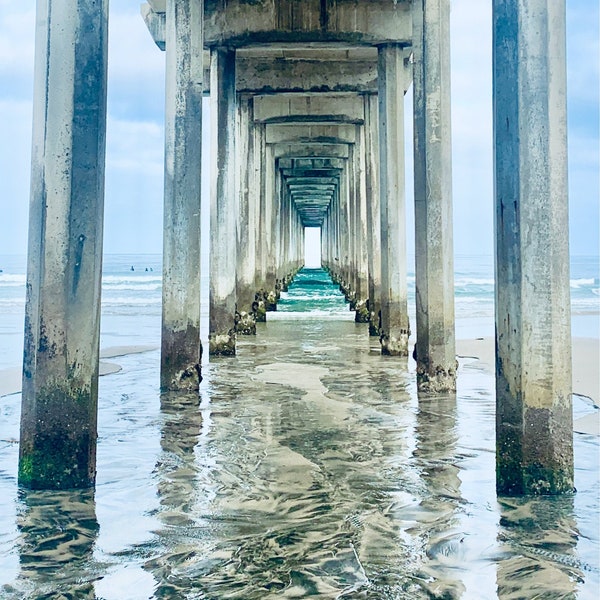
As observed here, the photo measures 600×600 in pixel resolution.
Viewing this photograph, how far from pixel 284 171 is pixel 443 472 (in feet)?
78.6

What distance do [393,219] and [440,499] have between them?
6374 millimetres

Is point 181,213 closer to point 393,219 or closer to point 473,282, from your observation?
point 393,219

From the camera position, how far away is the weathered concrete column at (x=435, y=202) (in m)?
6.82

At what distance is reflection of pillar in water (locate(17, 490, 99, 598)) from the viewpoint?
257 centimetres

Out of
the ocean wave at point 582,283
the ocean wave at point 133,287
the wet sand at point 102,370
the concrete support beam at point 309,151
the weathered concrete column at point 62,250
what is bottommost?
the wet sand at point 102,370

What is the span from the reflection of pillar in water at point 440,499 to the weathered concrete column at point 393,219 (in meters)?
3.88

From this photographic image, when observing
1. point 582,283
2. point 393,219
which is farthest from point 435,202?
point 582,283

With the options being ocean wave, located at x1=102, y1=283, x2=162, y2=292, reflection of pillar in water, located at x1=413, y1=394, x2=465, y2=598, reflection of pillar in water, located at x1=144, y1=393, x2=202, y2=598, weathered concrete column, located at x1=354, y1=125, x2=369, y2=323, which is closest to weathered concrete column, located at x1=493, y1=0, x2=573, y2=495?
reflection of pillar in water, located at x1=413, y1=394, x2=465, y2=598

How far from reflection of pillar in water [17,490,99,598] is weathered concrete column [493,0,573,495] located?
217cm

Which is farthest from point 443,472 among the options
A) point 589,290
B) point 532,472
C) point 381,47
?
point 589,290

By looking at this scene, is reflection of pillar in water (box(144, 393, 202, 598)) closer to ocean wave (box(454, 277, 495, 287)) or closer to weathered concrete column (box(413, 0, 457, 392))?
weathered concrete column (box(413, 0, 457, 392))

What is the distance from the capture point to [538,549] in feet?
9.51

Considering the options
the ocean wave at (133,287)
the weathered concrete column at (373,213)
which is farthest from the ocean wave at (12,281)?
the weathered concrete column at (373,213)

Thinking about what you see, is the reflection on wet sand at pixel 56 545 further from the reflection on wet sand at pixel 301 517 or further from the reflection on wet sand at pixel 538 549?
the reflection on wet sand at pixel 538 549
